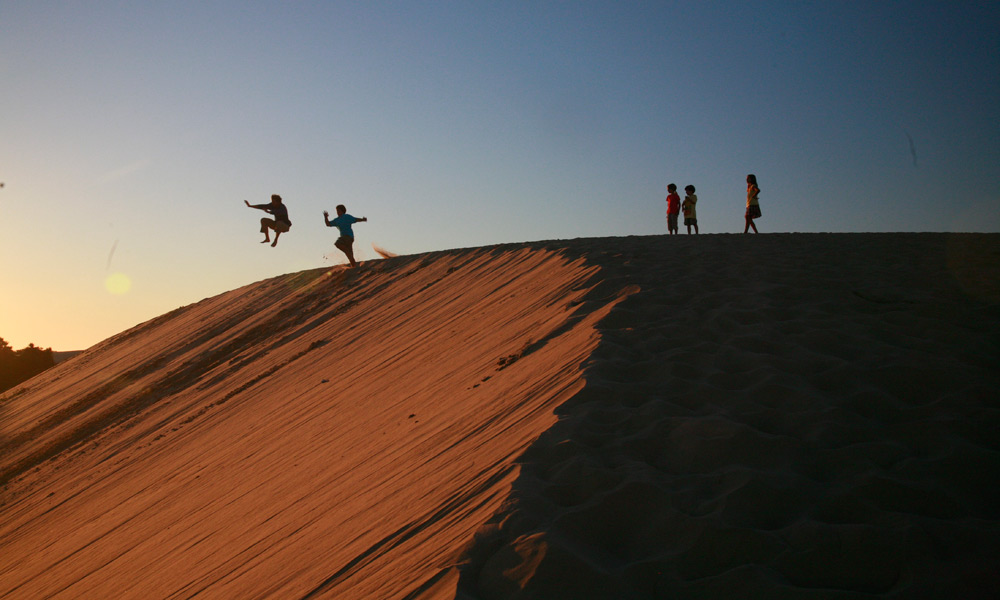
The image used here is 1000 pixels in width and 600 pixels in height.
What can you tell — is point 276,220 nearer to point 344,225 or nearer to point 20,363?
point 344,225

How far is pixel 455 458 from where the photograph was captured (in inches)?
118

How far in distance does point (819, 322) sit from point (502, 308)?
321cm

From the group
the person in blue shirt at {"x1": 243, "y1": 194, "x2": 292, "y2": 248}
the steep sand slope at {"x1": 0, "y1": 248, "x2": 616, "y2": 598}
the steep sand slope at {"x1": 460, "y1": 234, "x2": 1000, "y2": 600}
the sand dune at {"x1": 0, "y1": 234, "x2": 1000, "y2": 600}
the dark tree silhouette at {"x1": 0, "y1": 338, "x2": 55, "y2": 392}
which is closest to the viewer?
the steep sand slope at {"x1": 460, "y1": 234, "x2": 1000, "y2": 600}

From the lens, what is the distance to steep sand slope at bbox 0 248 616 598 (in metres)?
2.58

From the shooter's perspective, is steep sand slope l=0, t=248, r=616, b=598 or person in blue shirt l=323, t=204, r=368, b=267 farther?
person in blue shirt l=323, t=204, r=368, b=267

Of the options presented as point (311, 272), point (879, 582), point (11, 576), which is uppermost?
point (311, 272)

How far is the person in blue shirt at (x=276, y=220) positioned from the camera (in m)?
10.8

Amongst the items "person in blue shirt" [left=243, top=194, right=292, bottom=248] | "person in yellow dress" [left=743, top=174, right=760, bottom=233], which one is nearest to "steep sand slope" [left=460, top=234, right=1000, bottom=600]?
"person in yellow dress" [left=743, top=174, right=760, bottom=233]

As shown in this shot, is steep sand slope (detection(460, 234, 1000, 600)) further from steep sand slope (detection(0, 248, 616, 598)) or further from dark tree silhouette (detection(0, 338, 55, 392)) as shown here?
dark tree silhouette (detection(0, 338, 55, 392))

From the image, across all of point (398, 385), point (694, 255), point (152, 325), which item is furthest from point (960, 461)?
point (152, 325)

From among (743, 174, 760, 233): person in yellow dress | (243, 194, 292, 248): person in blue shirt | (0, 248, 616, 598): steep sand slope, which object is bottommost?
(0, 248, 616, 598): steep sand slope

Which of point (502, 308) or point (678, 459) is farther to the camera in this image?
point (502, 308)

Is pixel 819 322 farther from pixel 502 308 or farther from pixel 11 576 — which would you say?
pixel 11 576

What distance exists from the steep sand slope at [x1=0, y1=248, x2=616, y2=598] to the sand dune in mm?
27
